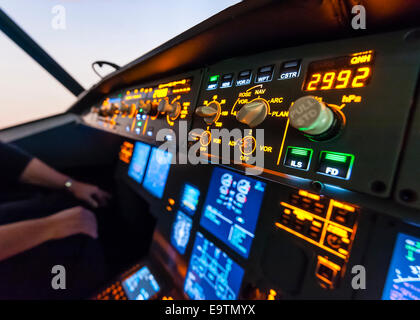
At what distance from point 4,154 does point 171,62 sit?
5.63 feet

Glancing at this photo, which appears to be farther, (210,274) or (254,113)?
(210,274)

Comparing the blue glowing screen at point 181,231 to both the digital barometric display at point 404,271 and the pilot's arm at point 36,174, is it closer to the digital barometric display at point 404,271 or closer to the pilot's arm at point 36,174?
the digital barometric display at point 404,271

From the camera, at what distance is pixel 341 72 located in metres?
0.42

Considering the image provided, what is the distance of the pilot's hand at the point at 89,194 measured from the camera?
1827mm

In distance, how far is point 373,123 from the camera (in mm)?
365

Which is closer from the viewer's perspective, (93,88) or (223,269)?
(223,269)

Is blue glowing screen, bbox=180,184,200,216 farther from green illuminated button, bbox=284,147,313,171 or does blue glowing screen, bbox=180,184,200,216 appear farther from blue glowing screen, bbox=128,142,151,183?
green illuminated button, bbox=284,147,313,171

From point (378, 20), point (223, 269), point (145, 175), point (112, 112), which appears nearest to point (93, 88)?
point (112, 112)

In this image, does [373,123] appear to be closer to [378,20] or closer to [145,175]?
[378,20]

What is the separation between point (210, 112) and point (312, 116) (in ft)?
1.00

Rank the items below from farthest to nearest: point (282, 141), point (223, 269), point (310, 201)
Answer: point (223, 269) < point (310, 201) < point (282, 141)

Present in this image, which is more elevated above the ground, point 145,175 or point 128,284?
point 145,175

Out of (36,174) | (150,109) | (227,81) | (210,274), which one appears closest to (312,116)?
(227,81)

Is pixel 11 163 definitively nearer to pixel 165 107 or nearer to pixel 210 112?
pixel 165 107
